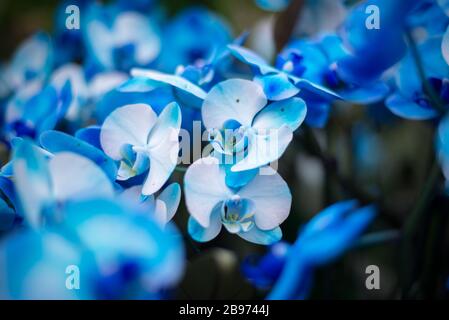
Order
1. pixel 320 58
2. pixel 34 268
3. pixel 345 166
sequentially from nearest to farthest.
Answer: pixel 34 268
pixel 320 58
pixel 345 166

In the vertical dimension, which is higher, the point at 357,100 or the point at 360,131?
the point at 357,100

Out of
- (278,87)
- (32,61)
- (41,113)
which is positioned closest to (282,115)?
(278,87)

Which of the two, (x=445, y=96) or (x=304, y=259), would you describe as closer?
(x=304, y=259)

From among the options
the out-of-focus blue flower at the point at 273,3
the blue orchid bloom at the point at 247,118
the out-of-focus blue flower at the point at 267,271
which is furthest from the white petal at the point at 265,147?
the out-of-focus blue flower at the point at 273,3

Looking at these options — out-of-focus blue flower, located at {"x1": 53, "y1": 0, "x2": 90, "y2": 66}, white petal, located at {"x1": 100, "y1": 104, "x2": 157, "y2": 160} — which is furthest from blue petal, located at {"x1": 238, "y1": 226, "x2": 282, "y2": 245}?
out-of-focus blue flower, located at {"x1": 53, "y1": 0, "x2": 90, "y2": 66}

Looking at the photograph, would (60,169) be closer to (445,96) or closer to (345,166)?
(445,96)

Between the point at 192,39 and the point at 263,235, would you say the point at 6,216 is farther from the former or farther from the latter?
the point at 192,39

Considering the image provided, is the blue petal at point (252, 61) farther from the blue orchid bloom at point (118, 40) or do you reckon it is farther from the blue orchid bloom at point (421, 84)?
the blue orchid bloom at point (118, 40)
